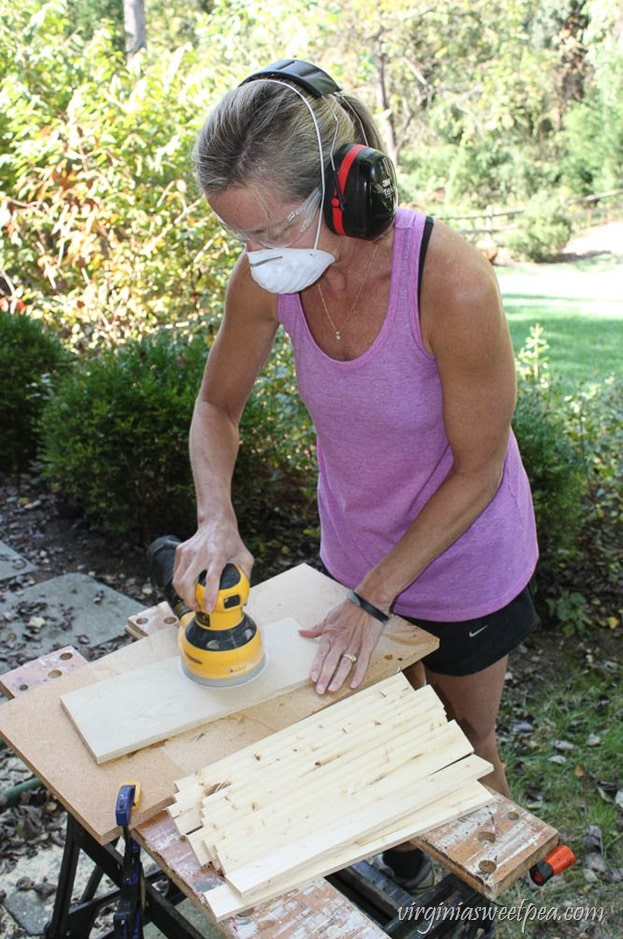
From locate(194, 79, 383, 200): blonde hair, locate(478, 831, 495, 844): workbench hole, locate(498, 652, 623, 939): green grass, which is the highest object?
locate(194, 79, 383, 200): blonde hair

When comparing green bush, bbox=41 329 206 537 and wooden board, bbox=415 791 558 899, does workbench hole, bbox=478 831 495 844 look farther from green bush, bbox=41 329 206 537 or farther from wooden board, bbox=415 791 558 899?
green bush, bbox=41 329 206 537

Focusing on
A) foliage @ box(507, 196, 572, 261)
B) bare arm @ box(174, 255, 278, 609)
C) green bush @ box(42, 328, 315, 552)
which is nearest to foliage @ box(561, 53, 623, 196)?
foliage @ box(507, 196, 572, 261)

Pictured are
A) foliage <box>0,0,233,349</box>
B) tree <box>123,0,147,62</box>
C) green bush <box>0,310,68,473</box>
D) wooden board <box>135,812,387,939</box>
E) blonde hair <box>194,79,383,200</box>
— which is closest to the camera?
wooden board <box>135,812,387,939</box>

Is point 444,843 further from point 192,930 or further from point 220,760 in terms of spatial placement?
point 192,930

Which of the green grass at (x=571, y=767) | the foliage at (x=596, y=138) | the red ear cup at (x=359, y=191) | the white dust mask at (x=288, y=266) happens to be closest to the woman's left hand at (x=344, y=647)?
the white dust mask at (x=288, y=266)

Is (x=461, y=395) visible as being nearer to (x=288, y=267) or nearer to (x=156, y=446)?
(x=288, y=267)

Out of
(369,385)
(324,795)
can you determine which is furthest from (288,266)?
(324,795)

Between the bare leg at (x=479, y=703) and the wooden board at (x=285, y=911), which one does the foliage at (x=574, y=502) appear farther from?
the wooden board at (x=285, y=911)

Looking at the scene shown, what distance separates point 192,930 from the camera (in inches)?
66.2

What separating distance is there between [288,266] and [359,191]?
245 millimetres

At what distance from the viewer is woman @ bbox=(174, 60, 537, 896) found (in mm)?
1649

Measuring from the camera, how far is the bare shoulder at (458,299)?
170 cm

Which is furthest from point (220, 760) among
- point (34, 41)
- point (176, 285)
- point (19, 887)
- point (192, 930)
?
point (34, 41)

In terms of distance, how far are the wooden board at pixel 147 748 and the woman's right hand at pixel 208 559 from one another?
216 millimetres
